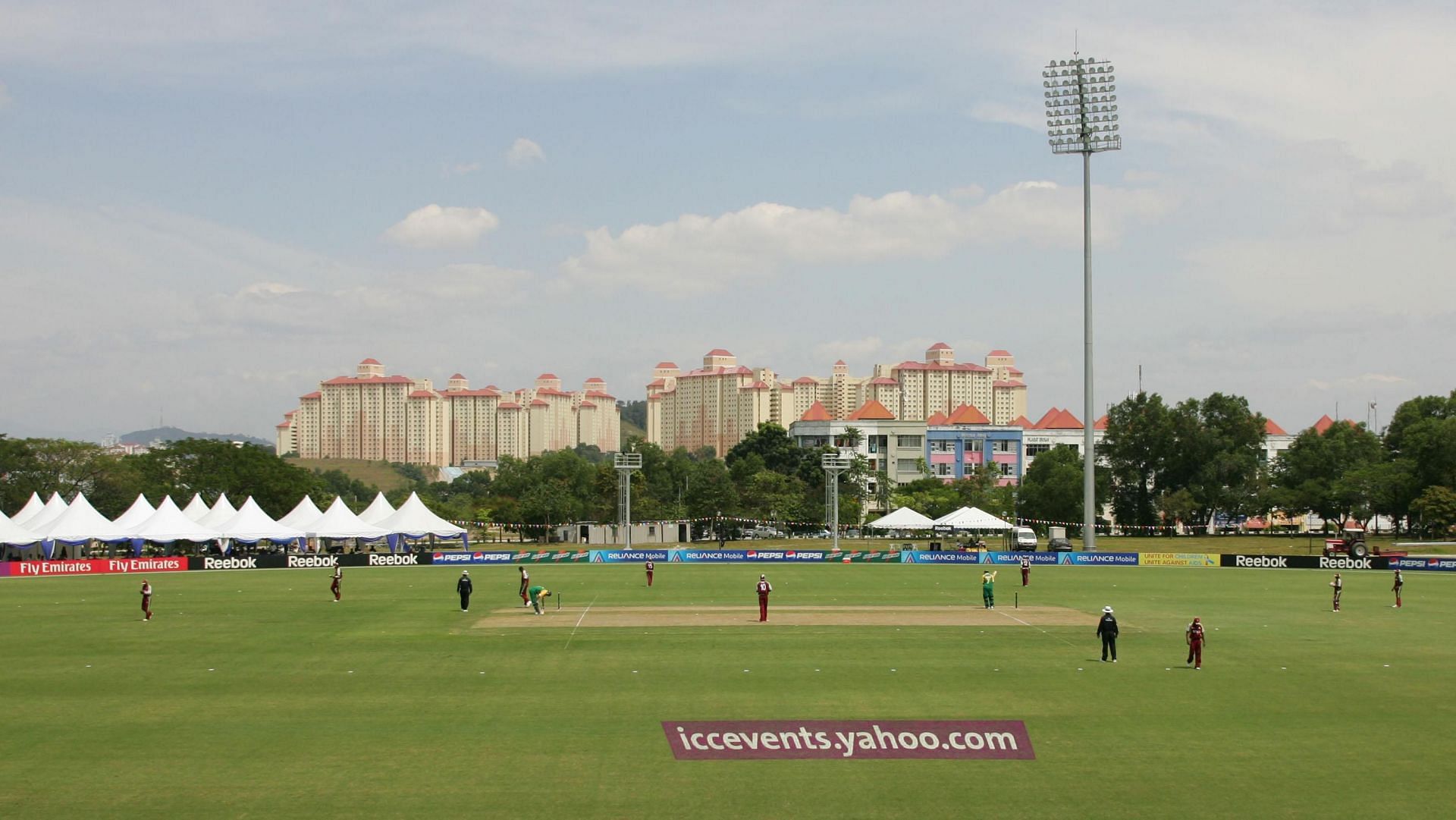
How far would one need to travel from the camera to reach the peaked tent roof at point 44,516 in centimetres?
7106

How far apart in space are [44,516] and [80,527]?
495 cm

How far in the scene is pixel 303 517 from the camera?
74875mm

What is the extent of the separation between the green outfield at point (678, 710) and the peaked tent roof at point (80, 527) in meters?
32.8

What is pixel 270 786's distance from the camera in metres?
15.9

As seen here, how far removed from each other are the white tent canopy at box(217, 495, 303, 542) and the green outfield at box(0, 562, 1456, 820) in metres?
32.0

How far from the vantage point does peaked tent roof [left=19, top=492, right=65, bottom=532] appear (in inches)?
2798

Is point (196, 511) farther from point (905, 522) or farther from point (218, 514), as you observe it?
point (905, 522)

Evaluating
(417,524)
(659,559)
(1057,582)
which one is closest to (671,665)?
(1057,582)

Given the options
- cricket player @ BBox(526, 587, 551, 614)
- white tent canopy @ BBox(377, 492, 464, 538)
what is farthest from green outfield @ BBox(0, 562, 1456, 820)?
white tent canopy @ BBox(377, 492, 464, 538)

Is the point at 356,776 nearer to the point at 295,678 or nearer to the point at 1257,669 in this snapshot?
the point at 295,678

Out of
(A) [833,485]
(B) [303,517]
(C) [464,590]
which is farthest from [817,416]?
(C) [464,590]

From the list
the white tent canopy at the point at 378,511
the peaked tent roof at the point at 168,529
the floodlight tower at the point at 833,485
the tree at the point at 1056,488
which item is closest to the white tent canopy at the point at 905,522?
the floodlight tower at the point at 833,485

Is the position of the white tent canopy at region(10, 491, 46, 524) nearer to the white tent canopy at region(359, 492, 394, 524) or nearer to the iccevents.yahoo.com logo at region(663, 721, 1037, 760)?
the white tent canopy at region(359, 492, 394, 524)

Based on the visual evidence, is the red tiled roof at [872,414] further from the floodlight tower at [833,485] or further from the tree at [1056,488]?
the tree at [1056,488]
